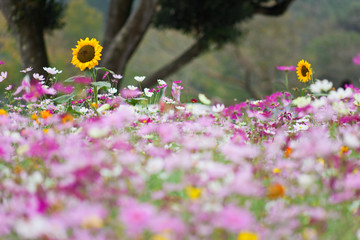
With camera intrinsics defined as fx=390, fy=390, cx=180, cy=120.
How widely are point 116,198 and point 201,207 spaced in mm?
296

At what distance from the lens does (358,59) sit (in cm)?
218

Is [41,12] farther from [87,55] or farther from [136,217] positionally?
[136,217]

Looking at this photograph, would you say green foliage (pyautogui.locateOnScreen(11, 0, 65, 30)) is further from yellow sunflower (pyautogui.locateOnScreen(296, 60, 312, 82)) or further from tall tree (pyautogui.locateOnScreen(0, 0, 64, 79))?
yellow sunflower (pyautogui.locateOnScreen(296, 60, 312, 82))

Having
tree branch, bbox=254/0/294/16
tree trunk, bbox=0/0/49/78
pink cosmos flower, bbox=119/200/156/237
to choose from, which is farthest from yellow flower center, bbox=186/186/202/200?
tree branch, bbox=254/0/294/16

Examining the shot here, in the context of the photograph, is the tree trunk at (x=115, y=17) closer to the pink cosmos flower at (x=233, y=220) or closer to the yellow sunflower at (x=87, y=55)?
the yellow sunflower at (x=87, y=55)

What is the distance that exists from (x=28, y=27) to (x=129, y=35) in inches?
82.9

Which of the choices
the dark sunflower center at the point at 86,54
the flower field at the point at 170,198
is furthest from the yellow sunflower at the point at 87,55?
the flower field at the point at 170,198

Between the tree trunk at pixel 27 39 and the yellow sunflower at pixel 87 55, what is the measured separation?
4.52m

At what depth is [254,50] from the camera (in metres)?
20.9

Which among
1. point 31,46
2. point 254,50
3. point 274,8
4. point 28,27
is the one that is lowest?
point 31,46

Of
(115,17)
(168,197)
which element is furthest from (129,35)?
(168,197)

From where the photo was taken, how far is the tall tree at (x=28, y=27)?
7641 millimetres

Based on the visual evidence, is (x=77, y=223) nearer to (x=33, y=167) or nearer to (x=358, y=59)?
(x=33, y=167)

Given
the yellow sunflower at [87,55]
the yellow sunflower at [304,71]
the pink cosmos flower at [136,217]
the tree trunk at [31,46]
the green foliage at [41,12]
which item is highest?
the green foliage at [41,12]
